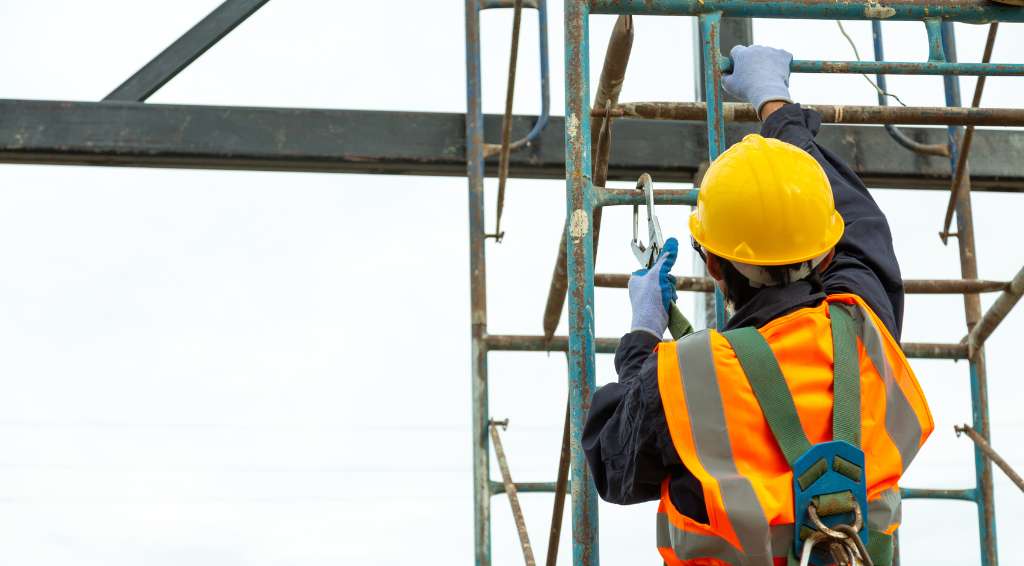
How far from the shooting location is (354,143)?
6.74 m

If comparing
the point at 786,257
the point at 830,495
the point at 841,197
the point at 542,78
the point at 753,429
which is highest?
the point at 542,78


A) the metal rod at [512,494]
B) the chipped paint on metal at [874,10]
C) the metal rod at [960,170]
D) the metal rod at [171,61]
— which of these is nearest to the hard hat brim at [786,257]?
the chipped paint on metal at [874,10]

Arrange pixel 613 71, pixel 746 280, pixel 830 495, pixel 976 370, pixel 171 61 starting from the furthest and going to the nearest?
pixel 171 61
pixel 976 370
pixel 613 71
pixel 746 280
pixel 830 495

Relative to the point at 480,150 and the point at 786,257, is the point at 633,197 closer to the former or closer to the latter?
the point at 786,257

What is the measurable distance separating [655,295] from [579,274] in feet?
1.31

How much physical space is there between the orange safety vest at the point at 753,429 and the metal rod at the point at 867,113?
1240mm

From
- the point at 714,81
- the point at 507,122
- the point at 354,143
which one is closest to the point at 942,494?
the point at 507,122

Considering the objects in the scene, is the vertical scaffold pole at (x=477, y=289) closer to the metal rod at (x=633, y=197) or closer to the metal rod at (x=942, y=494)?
the metal rod at (x=942, y=494)

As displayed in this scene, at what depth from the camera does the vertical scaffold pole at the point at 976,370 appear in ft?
20.3

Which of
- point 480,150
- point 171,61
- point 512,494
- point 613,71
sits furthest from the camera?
point 171,61

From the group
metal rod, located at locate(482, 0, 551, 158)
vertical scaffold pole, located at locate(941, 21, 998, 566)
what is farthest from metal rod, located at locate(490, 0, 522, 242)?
vertical scaffold pole, located at locate(941, 21, 998, 566)

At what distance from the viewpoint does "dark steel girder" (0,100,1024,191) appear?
259 inches

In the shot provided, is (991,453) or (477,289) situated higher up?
(477,289)

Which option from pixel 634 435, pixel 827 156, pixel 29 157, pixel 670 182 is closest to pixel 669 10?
pixel 827 156
